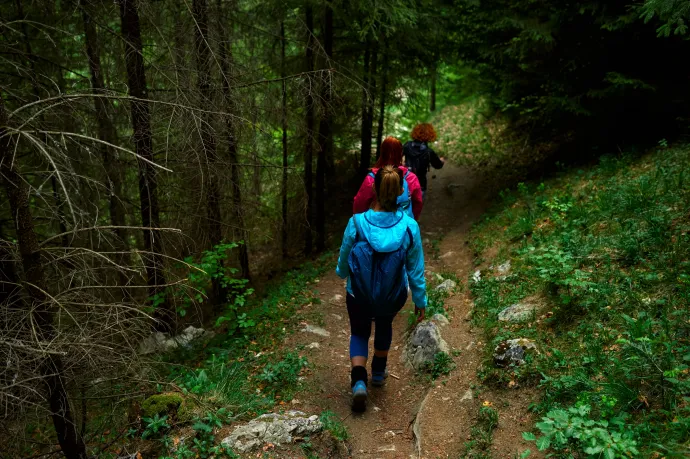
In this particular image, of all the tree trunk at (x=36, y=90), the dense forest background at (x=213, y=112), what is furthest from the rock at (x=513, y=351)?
the tree trunk at (x=36, y=90)

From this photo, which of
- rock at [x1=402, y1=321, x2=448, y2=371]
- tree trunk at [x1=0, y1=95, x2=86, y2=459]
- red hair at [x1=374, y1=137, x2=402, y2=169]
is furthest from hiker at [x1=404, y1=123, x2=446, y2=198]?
tree trunk at [x1=0, y1=95, x2=86, y2=459]

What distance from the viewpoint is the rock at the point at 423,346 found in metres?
5.64

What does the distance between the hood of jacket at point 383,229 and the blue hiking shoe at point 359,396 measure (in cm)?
155

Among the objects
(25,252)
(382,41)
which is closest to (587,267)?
(25,252)

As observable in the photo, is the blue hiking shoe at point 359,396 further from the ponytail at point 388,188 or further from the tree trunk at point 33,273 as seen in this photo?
the tree trunk at point 33,273

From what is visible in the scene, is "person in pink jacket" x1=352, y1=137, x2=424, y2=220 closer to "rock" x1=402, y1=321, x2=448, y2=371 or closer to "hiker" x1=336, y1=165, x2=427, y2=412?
"hiker" x1=336, y1=165, x2=427, y2=412

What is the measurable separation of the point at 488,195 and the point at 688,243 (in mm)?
7299

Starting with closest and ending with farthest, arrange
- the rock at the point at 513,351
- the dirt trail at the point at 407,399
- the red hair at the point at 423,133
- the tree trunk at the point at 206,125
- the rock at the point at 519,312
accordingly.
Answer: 1. the dirt trail at the point at 407,399
2. the rock at the point at 513,351
3. the rock at the point at 519,312
4. the tree trunk at the point at 206,125
5. the red hair at the point at 423,133

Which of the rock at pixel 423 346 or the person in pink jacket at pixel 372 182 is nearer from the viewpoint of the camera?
the rock at pixel 423 346

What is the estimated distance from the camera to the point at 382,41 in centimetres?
1148

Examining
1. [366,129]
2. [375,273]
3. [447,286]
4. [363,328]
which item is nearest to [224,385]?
[363,328]

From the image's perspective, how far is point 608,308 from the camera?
482 centimetres

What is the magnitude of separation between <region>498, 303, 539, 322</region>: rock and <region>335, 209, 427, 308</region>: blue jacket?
156 cm

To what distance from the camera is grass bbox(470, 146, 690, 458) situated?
3.44 metres
